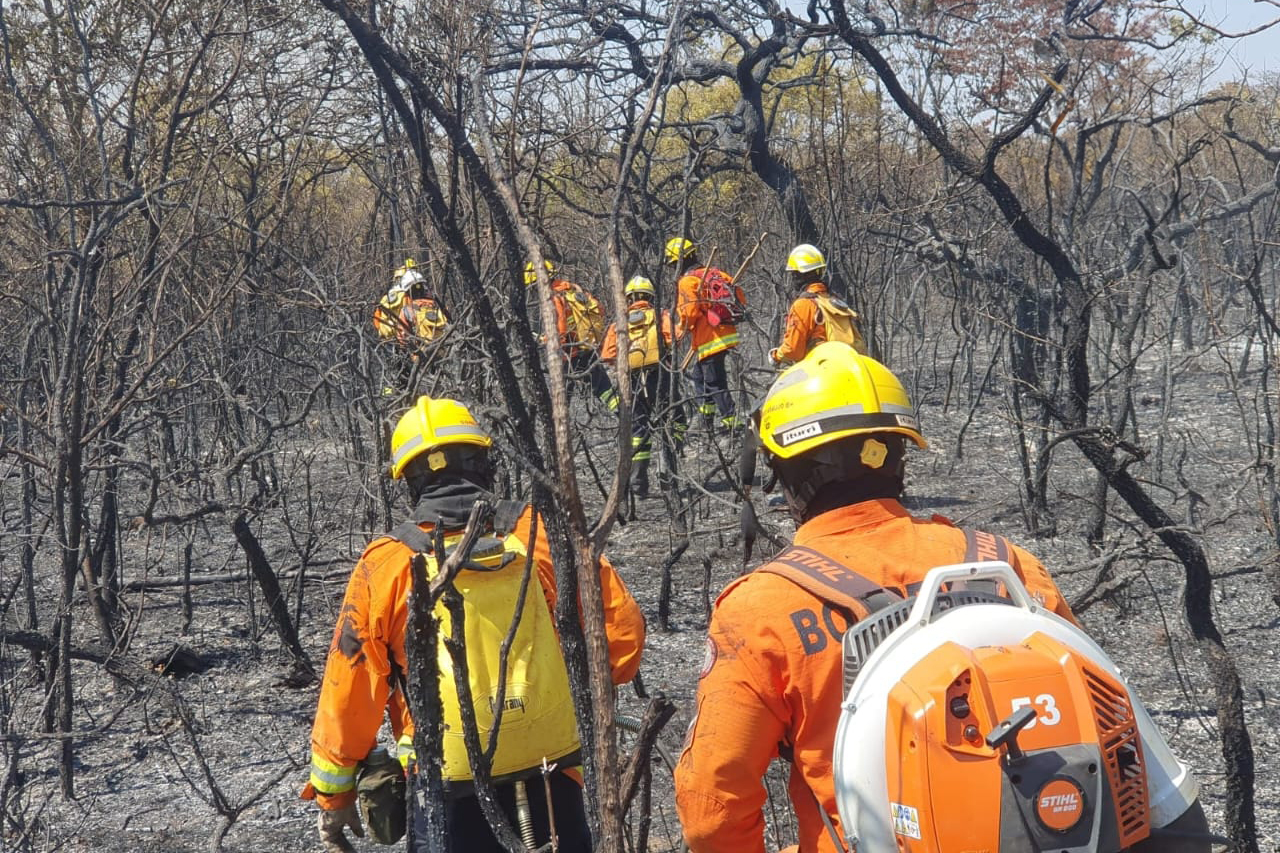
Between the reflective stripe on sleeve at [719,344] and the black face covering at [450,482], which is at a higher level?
the reflective stripe on sleeve at [719,344]

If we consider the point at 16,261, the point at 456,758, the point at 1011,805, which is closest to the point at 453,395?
the point at 456,758

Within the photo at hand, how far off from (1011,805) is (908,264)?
14725 mm

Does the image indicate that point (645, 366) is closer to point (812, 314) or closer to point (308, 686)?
point (812, 314)

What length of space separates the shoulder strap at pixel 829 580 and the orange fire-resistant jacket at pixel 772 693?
0.06 ft

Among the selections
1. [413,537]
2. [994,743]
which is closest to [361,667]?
[413,537]

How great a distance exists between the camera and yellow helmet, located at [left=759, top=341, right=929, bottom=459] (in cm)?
205

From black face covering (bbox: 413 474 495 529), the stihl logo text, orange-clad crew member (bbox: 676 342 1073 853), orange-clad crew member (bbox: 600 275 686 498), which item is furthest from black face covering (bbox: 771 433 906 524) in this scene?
orange-clad crew member (bbox: 600 275 686 498)

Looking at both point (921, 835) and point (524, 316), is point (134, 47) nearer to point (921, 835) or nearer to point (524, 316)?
point (524, 316)

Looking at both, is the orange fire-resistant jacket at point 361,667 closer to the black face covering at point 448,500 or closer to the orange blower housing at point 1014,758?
the black face covering at point 448,500

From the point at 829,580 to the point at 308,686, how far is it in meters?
4.57

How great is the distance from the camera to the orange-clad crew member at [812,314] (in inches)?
325

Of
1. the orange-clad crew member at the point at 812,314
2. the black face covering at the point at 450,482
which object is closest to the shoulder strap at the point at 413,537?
the black face covering at the point at 450,482

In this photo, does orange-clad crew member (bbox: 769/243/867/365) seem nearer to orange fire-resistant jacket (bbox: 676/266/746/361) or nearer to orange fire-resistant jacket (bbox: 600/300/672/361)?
orange fire-resistant jacket (bbox: 600/300/672/361)

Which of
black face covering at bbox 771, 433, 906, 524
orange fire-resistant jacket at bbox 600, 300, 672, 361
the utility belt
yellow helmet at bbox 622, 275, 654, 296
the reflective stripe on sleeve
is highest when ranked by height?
yellow helmet at bbox 622, 275, 654, 296
